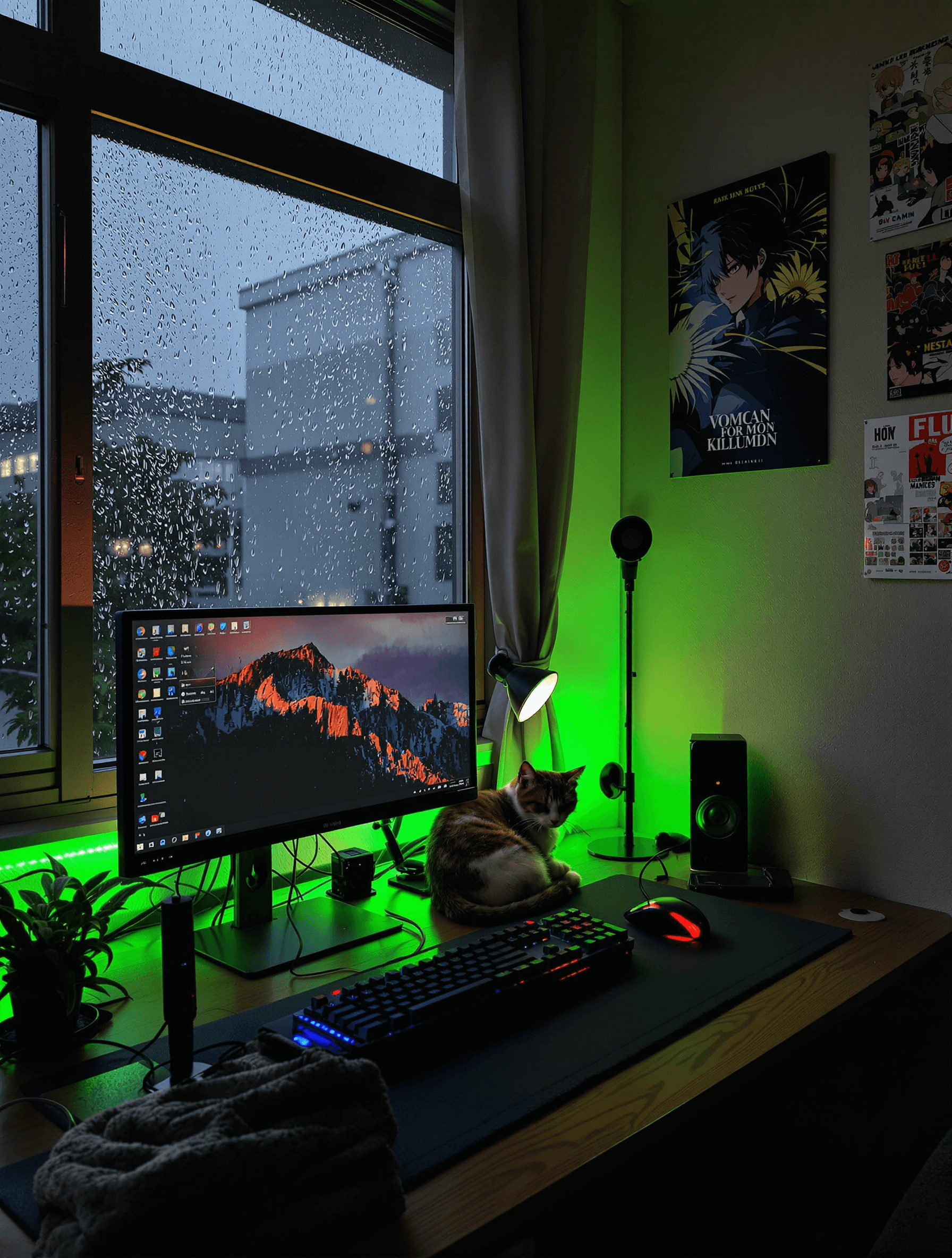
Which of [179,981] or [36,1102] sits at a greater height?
[179,981]

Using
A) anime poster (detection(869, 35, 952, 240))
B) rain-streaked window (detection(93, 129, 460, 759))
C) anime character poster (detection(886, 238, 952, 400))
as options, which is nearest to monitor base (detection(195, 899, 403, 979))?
rain-streaked window (detection(93, 129, 460, 759))

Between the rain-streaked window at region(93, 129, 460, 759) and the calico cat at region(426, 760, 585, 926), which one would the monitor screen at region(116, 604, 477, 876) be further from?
the rain-streaked window at region(93, 129, 460, 759)

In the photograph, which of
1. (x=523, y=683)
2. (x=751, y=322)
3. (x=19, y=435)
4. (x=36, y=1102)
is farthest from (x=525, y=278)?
(x=36, y=1102)

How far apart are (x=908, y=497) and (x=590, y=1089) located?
122 centimetres

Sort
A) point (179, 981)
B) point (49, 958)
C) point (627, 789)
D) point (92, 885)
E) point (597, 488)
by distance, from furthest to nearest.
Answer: point (597, 488), point (627, 789), point (92, 885), point (49, 958), point (179, 981)

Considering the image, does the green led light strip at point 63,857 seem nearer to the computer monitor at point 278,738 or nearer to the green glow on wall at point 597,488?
the computer monitor at point 278,738

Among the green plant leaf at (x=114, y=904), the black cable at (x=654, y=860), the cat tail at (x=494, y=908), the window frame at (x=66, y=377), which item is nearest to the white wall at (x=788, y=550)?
the black cable at (x=654, y=860)

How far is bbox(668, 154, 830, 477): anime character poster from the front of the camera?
5.87 feet

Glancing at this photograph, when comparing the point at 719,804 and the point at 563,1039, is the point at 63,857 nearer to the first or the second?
the point at 563,1039

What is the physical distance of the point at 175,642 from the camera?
1.20 m

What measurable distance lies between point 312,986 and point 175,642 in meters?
0.49

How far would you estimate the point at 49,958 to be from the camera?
1032mm

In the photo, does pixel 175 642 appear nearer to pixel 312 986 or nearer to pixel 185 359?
pixel 312 986

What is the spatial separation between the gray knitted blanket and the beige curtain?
3.77ft
